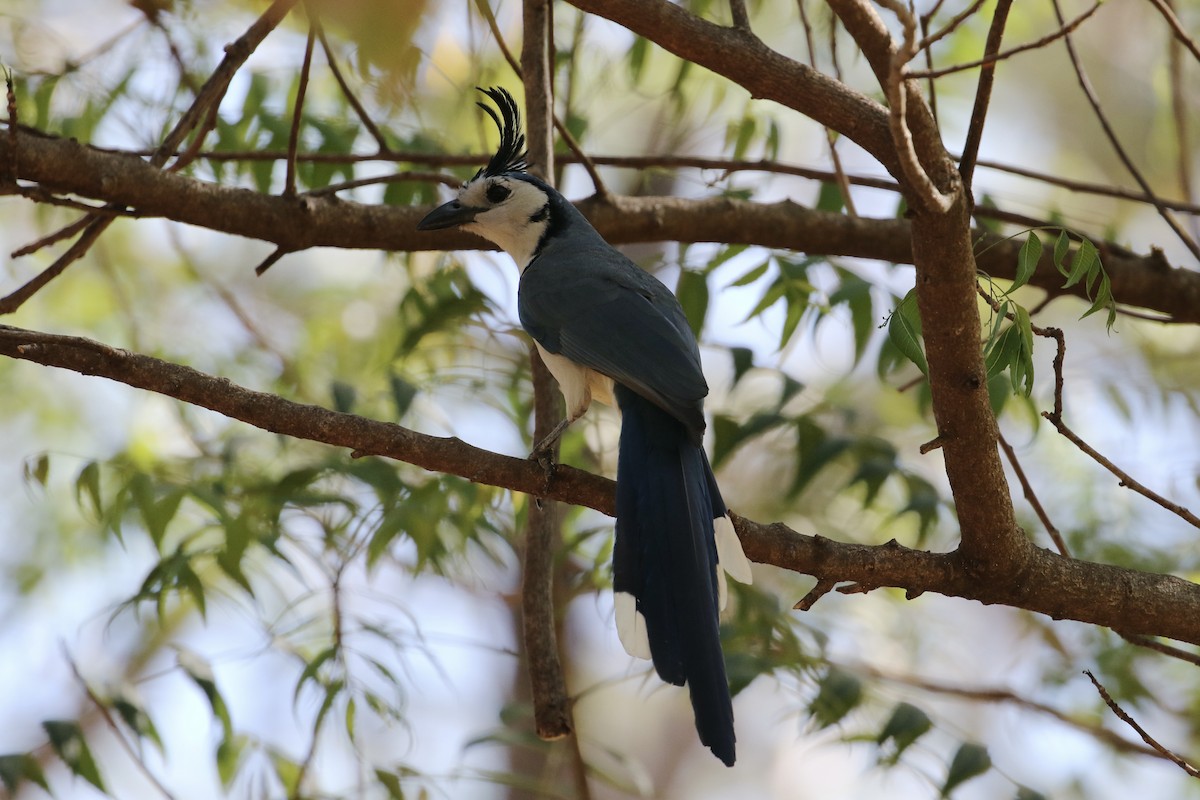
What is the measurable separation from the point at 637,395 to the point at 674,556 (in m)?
0.60

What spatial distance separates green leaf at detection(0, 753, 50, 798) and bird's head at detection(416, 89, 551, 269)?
78.4 inches

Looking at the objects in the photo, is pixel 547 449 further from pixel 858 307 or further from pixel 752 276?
pixel 858 307

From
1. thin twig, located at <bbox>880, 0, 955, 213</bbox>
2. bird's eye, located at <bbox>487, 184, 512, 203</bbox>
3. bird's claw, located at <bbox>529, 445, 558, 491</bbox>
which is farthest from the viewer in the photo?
bird's eye, located at <bbox>487, 184, 512, 203</bbox>

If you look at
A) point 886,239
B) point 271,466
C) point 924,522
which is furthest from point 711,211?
point 271,466

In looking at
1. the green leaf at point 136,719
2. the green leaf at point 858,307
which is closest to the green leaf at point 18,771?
the green leaf at point 136,719

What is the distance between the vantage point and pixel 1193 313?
12.9 ft

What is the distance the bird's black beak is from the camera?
3.71 meters


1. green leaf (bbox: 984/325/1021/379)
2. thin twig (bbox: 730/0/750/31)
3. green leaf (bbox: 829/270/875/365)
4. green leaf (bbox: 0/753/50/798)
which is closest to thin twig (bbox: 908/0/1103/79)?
green leaf (bbox: 984/325/1021/379)

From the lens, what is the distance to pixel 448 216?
3789 mm

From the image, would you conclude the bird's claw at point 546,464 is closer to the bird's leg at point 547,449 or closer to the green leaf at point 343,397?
the bird's leg at point 547,449

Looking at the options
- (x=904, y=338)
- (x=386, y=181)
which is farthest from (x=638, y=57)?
(x=904, y=338)

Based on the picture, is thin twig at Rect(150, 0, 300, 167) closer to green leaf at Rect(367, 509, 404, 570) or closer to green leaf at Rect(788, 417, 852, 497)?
green leaf at Rect(367, 509, 404, 570)

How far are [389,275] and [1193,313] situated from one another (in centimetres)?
549

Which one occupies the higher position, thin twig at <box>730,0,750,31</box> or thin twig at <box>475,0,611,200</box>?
thin twig at <box>475,0,611,200</box>
